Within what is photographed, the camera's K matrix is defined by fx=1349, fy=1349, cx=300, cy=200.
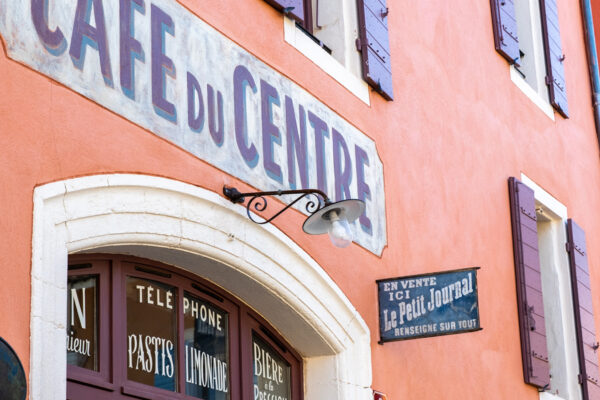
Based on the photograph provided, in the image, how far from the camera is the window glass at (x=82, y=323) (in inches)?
210

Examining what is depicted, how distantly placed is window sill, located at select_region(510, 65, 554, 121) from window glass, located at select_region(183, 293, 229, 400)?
4359mm

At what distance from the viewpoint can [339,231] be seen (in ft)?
19.0

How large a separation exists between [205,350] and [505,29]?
15.1 feet

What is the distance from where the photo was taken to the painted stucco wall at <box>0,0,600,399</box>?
16.3 ft

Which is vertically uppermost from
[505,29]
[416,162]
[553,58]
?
[553,58]

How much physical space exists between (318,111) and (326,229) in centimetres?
127

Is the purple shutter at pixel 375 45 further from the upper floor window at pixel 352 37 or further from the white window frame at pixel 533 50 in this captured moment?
the white window frame at pixel 533 50

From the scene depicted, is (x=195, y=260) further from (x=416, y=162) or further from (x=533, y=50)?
(x=533, y=50)

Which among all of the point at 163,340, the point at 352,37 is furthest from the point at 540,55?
the point at 163,340

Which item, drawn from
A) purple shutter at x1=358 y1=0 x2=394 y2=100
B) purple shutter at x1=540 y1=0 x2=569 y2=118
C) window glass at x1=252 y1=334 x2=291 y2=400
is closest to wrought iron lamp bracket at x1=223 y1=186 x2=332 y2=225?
window glass at x1=252 y1=334 x2=291 y2=400

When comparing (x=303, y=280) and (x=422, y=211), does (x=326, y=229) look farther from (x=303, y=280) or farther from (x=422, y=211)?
(x=422, y=211)

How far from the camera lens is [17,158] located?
4.86 m

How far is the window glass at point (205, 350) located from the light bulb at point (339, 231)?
0.81 m

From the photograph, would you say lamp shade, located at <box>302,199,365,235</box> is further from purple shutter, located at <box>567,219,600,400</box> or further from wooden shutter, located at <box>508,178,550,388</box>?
purple shutter, located at <box>567,219,600,400</box>
